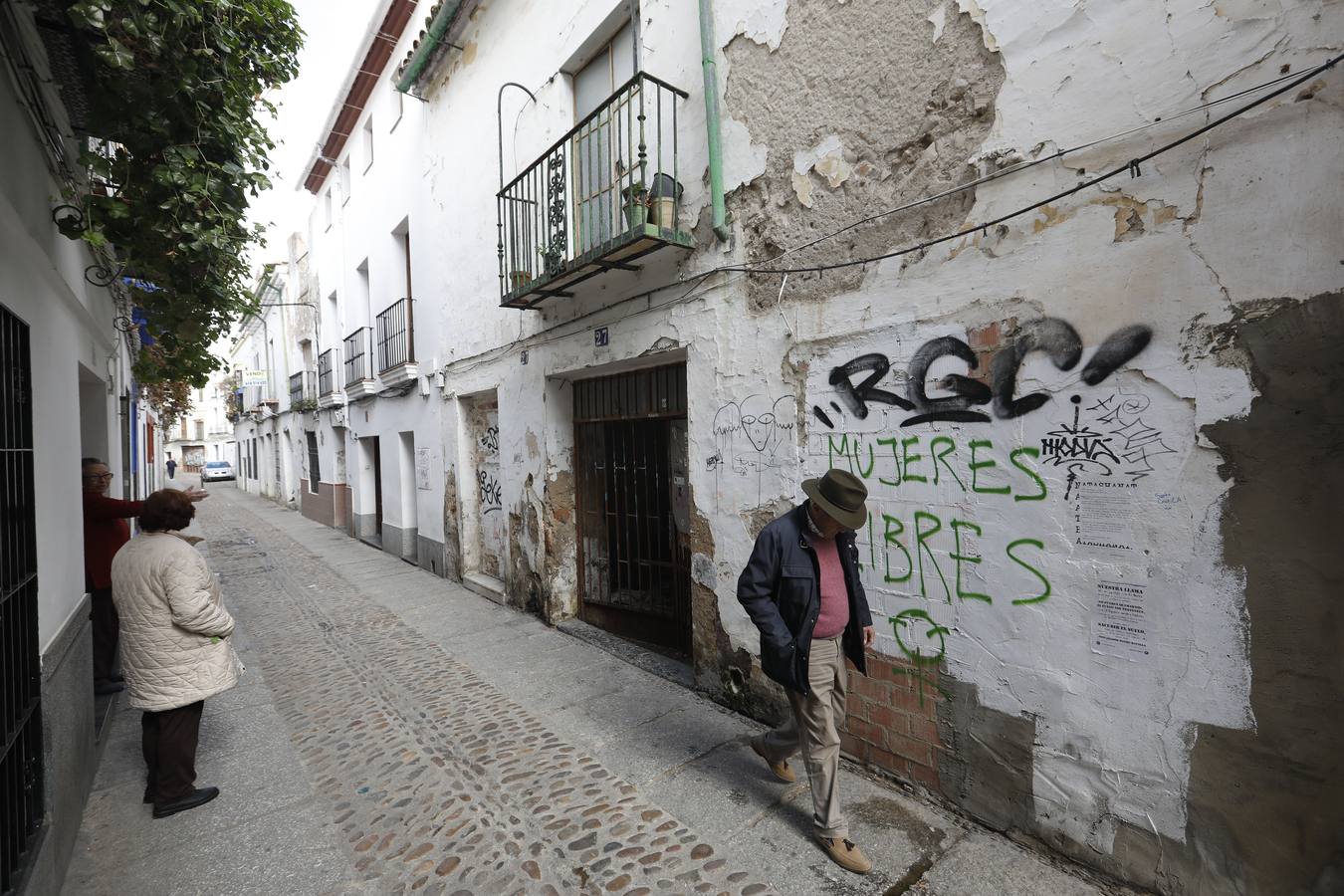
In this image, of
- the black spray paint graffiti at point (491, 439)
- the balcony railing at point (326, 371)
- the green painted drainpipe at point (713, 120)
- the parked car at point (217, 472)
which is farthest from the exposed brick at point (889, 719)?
the parked car at point (217, 472)

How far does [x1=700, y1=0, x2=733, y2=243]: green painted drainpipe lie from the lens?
3820 millimetres

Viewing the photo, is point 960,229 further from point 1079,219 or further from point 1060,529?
point 1060,529

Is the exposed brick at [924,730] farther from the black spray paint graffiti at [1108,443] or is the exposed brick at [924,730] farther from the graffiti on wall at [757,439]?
the graffiti on wall at [757,439]

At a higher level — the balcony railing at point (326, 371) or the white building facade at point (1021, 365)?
the balcony railing at point (326, 371)

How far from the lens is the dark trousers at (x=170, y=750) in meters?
3.07

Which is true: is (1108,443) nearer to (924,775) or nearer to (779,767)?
(924,775)

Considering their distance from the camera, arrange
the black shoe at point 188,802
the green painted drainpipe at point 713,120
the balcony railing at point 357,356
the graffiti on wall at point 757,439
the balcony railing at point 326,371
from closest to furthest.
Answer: the black shoe at point 188,802 < the graffiti on wall at point 757,439 < the green painted drainpipe at point 713,120 < the balcony railing at point 357,356 < the balcony railing at point 326,371

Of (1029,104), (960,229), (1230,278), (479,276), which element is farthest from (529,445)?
(1230,278)

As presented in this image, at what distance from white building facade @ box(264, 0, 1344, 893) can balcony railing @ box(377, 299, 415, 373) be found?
191 inches

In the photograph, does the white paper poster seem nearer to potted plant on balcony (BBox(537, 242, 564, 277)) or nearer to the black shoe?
potted plant on balcony (BBox(537, 242, 564, 277))

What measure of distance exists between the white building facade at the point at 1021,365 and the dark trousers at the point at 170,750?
9.67 feet

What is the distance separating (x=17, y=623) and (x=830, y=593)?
3281 mm

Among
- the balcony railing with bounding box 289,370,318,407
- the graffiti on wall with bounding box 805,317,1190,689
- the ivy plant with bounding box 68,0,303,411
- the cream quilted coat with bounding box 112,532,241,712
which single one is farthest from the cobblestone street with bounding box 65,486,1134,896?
the balcony railing with bounding box 289,370,318,407

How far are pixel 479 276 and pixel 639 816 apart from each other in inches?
236
